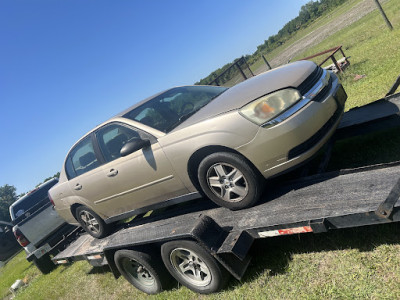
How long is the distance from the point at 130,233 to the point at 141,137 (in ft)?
4.61

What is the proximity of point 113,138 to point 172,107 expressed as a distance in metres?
0.98

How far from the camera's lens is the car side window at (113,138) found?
14.5 ft

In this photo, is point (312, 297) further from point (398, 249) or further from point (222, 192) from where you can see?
point (222, 192)

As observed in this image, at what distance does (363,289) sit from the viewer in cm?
251

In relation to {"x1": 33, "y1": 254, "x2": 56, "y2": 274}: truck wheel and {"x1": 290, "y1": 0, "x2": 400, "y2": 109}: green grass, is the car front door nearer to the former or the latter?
{"x1": 33, "y1": 254, "x2": 56, "y2": 274}: truck wheel

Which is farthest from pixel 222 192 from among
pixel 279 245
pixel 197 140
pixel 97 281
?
pixel 97 281

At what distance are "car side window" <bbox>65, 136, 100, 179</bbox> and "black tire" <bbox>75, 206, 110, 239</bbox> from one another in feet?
2.08

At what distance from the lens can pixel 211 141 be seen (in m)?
3.39

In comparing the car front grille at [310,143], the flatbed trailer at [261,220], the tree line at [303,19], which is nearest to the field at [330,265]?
the flatbed trailer at [261,220]

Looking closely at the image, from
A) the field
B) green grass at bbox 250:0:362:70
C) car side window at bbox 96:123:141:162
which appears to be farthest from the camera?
green grass at bbox 250:0:362:70

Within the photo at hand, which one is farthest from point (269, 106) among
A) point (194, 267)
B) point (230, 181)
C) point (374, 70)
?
point (374, 70)

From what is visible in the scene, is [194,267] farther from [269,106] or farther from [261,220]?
[269,106]

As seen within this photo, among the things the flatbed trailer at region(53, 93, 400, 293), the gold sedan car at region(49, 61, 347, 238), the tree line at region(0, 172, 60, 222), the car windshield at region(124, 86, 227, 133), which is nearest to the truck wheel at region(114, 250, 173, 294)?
the flatbed trailer at region(53, 93, 400, 293)

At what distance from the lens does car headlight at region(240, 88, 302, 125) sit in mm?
3193
